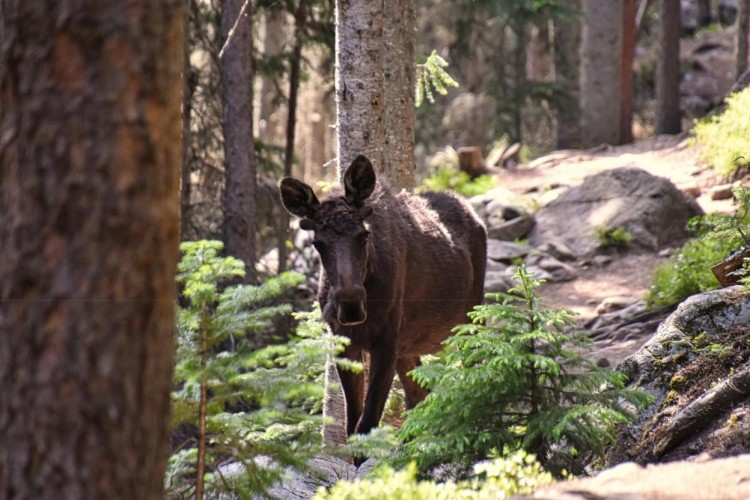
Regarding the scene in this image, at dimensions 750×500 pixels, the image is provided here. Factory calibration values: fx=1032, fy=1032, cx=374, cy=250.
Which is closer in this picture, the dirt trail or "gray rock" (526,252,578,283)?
the dirt trail

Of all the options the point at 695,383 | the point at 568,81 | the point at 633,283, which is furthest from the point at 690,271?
the point at 568,81

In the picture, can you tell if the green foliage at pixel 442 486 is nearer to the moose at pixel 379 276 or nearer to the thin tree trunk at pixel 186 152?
the moose at pixel 379 276

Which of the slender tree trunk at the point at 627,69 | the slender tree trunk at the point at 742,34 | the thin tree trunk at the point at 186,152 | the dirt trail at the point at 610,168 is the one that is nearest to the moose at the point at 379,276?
the dirt trail at the point at 610,168

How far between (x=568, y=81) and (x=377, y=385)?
24610 mm

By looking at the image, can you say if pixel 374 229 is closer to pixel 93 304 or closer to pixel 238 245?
pixel 93 304

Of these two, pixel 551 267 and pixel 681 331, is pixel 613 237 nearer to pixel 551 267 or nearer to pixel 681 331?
pixel 551 267

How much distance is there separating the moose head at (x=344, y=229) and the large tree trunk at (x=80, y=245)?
420 centimetres

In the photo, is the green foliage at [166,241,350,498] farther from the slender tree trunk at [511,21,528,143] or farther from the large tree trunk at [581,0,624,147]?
the slender tree trunk at [511,21,528,143]

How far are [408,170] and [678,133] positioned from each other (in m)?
17.7

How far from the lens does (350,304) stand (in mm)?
8188

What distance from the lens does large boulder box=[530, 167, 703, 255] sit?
60.1 ft

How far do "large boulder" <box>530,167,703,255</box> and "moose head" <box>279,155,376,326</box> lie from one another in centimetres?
1062

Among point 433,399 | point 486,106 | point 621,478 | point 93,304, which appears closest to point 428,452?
point 433,399

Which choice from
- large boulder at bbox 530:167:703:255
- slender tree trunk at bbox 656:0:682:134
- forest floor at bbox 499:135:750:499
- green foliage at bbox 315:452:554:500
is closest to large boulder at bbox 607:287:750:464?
forest floor at bbox 499:135:750:499
